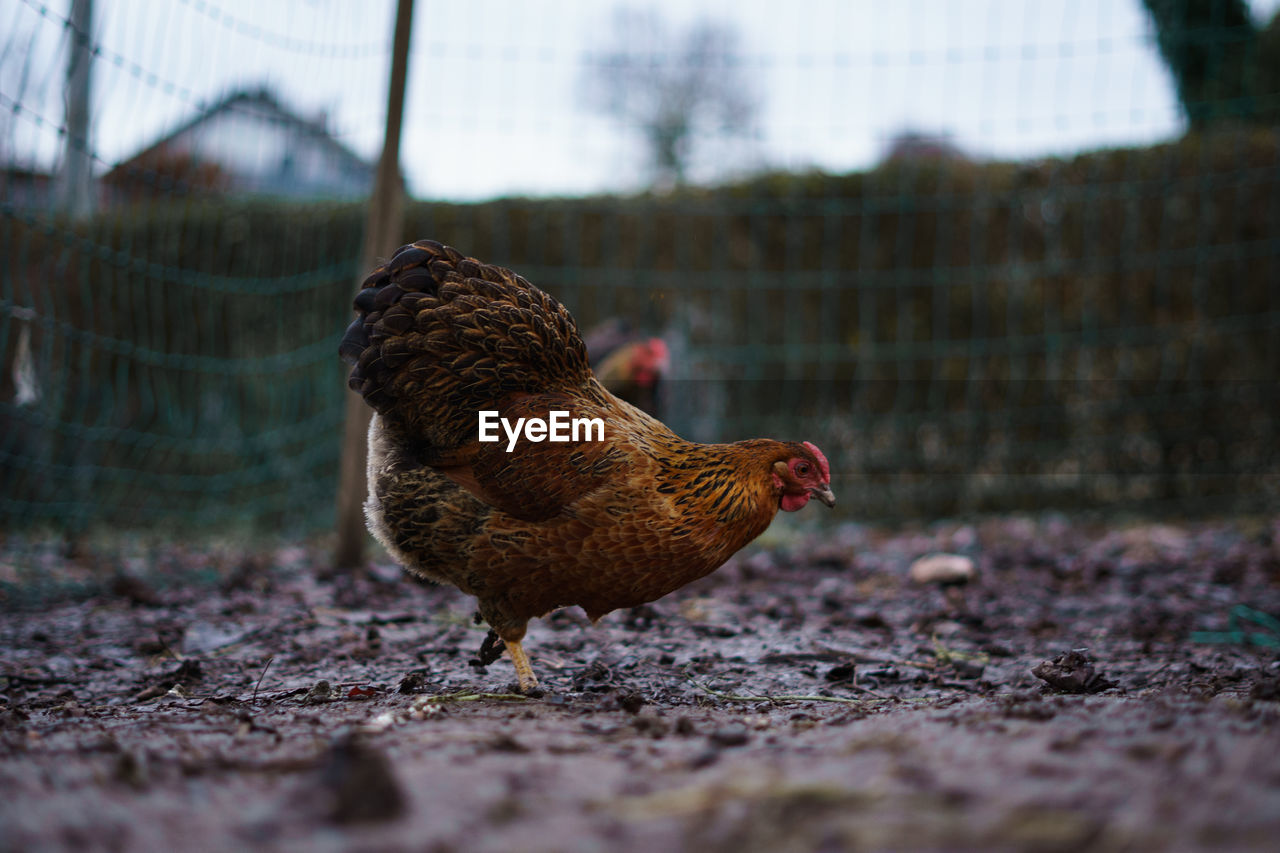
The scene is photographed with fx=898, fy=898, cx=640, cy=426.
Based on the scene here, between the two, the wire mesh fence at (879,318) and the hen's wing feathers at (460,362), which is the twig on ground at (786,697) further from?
the wire mesh fence at (879,318)

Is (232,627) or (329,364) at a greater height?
(329,364)

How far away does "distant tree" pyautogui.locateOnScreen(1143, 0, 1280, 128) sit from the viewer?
7.12m

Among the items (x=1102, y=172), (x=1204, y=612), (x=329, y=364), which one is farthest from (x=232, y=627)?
(x=1102, y=172)

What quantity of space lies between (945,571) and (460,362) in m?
2.99

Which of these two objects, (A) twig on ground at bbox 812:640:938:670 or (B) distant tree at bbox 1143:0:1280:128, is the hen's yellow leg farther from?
(B) distant tree at bbox 1143:0:1280:128

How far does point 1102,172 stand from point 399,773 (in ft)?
25.1

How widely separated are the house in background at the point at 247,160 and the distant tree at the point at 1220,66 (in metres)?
6.17

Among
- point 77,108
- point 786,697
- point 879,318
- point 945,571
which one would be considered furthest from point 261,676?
point 879,318

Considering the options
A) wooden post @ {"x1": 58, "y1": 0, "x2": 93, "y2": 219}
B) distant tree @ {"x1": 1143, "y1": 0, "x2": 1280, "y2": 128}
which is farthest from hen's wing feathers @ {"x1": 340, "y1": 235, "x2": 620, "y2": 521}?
distant tree @ {"x1": 1143, "y1": 0, "x2": 1280, "y2": 128}

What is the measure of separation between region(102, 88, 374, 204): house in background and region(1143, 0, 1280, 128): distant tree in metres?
6.17

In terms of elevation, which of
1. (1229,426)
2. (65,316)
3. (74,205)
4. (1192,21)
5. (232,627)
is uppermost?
(1192,21)

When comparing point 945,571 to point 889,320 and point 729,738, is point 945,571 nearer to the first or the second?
point 729,738

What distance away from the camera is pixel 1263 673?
2.64 m

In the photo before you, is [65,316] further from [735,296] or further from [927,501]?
[927,501]
